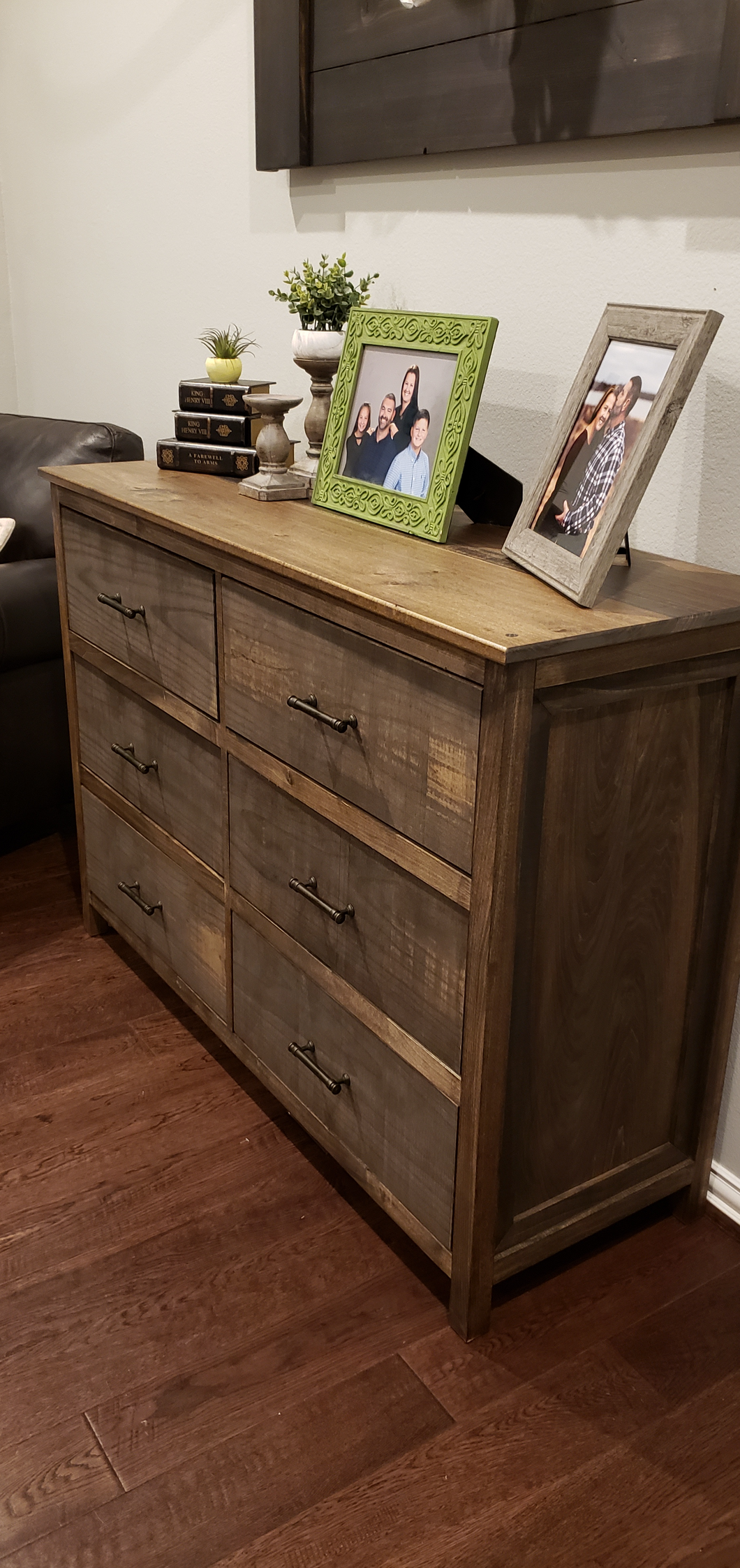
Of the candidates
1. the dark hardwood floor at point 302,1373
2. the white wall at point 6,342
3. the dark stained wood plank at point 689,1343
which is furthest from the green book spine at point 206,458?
the white wall at point 6,342

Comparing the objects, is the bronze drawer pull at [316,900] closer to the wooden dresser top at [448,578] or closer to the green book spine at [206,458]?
the wooden dresser top at [448,578]

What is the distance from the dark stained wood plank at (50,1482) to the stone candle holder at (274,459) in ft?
4.03

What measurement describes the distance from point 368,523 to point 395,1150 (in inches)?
31.9

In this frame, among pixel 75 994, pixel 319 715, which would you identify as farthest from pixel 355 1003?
pixel 75 994

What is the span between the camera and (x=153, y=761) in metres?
1.83

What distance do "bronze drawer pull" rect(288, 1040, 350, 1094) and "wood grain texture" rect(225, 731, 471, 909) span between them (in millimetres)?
345

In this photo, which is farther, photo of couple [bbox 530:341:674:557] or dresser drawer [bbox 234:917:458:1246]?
dresser drawer [bbox 234:917:458:1246]

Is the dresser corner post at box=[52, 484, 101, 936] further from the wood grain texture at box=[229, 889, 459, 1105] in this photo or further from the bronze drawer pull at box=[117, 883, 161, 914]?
the wood grain texture at box=[229, 889, 459, 1105]

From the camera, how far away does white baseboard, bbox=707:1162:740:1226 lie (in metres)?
1.56

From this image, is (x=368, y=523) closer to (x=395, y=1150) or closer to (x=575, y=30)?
(x=575, y=30)

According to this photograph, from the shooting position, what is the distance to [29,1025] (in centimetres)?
198

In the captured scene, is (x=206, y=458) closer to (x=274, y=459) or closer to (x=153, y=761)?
(x=274, y=459)

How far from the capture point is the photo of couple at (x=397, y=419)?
1.43 metres

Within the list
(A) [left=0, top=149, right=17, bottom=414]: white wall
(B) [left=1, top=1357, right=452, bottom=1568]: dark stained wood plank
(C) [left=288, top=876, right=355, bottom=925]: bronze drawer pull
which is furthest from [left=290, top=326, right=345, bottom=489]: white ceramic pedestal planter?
(A) [left=0, top=149, right=17, bottom=414]: white wall
